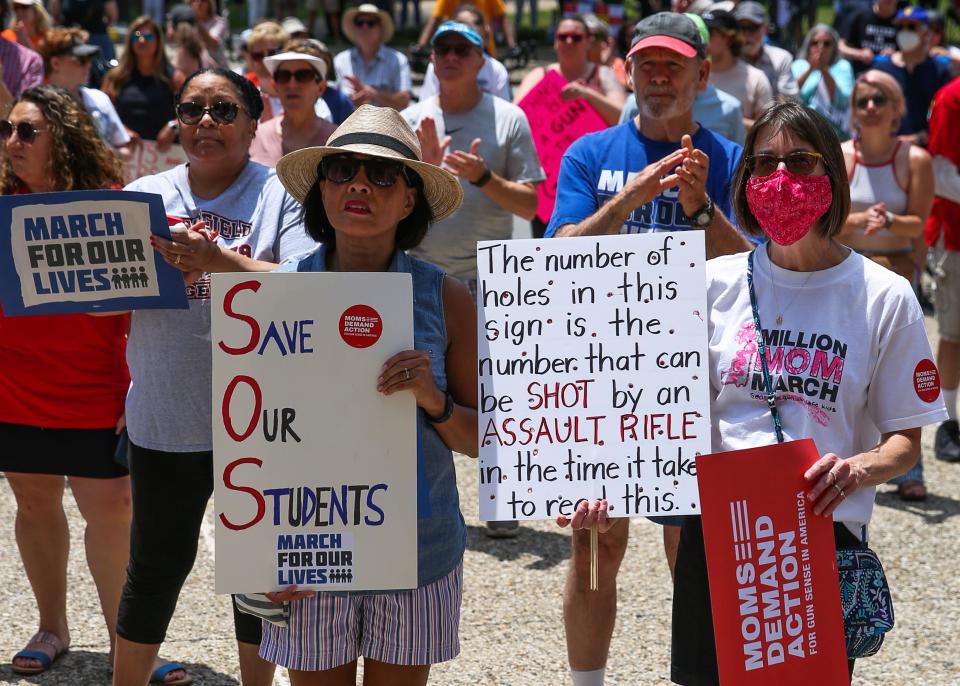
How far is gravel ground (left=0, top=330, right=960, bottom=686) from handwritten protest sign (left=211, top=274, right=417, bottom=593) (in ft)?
5.25

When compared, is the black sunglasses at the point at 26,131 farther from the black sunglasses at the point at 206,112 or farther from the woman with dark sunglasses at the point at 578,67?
the woman with dark sunglasses at the point at 578,67

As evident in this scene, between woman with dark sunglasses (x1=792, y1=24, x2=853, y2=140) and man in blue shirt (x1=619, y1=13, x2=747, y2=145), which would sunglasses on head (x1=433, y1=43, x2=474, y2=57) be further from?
woman with dark sunglasses (x1=792, y1=24, x2=853, y2=140)

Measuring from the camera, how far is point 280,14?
2042cm

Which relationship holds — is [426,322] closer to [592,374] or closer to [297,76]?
[592,374]

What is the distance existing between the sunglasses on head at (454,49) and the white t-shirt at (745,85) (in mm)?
2454

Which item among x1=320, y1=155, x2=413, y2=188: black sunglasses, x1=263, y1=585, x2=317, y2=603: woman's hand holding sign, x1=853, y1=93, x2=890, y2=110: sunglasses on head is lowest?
x1=263, y1=585, x2=317, y2=603: woman's hand holding sign

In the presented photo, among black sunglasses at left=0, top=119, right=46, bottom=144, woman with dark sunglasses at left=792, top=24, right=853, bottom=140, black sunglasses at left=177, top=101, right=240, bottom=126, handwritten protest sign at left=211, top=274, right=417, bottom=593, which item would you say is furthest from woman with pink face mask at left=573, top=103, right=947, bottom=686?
woman with dark sunglasses at left=792, top=24, right=853, bottom=140

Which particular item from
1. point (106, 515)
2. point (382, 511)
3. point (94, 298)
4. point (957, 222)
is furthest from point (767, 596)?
point (957, 222)

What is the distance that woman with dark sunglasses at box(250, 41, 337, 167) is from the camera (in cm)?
641

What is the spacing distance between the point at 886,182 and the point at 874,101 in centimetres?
39

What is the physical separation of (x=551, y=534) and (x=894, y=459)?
3097 millimetres

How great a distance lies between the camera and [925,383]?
9.46 ft

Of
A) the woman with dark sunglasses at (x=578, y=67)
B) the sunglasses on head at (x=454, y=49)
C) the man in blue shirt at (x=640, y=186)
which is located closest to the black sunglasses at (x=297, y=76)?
the sunglasses on head at (x=454, y=49)

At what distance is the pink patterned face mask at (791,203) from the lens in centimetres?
293
